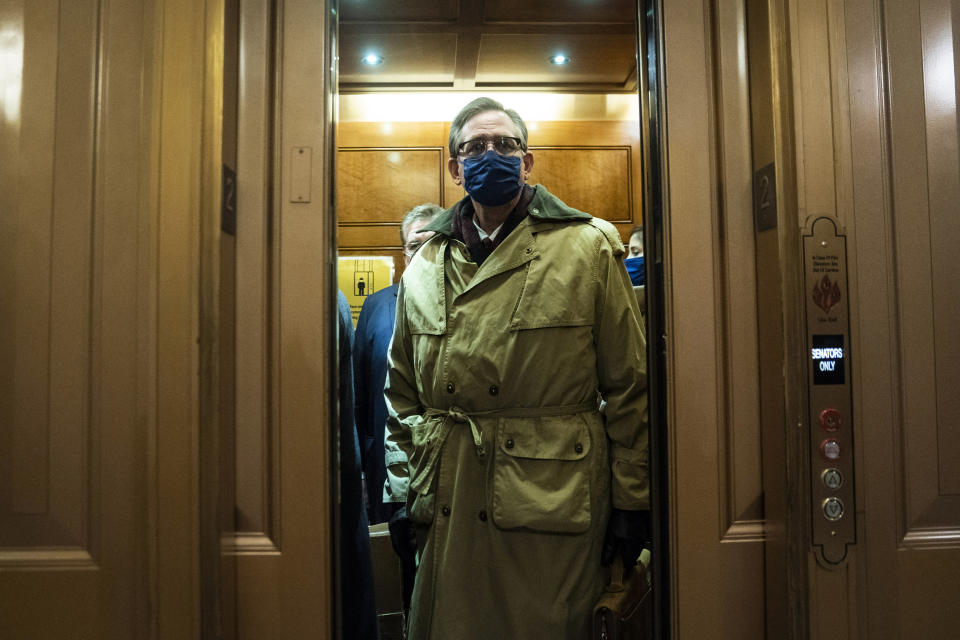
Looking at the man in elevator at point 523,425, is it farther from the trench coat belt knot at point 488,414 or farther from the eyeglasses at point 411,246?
the eyeglasses at point 411,246

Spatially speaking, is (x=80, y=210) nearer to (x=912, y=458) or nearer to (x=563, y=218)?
(x=563, y=218)

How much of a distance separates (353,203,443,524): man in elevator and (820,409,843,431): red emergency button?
1761mm

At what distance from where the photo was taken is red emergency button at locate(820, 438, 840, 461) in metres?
1.16

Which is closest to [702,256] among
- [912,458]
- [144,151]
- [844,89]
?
[844,89]

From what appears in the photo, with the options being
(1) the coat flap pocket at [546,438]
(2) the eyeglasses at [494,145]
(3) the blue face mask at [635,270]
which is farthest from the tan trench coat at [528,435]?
(3) the blue face mask at [635,270]

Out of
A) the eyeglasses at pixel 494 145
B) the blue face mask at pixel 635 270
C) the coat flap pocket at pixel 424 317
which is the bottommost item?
the coat flap pocket at pixel 424 317

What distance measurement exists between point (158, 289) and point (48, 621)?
609 mm

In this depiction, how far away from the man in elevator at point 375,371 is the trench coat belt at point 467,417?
3.09 feet

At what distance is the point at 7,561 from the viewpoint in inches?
44.6

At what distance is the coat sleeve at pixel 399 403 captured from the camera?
184 cm

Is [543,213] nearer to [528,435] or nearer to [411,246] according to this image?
[528,435]

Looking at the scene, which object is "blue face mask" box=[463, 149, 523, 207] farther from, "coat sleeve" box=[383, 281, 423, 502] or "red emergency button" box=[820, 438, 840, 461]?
"red emergency button" box=[820, 438, 840, 461]

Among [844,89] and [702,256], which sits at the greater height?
[844,89]

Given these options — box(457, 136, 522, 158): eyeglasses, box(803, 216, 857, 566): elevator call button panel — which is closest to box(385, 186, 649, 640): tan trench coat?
box(457, 136, 522, 158): eyeglasses
